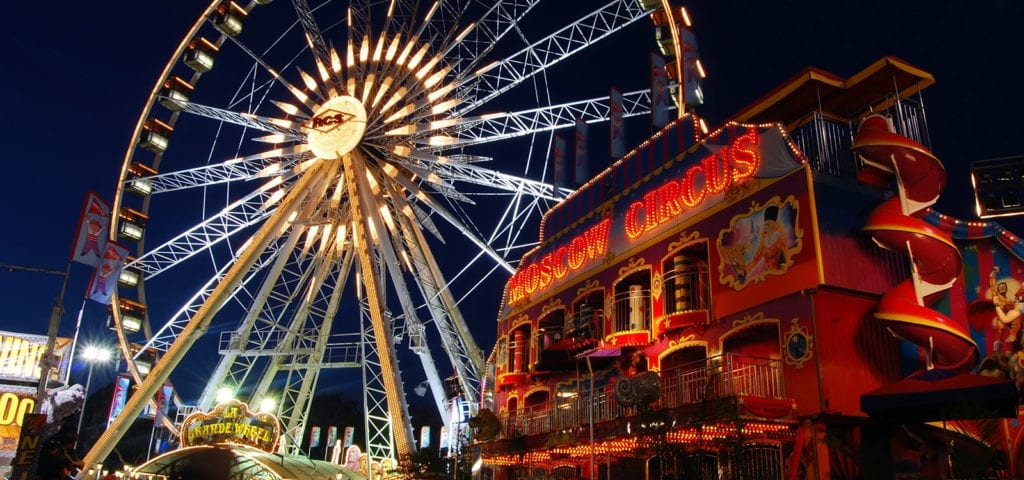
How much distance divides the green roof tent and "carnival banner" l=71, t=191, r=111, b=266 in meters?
9.77

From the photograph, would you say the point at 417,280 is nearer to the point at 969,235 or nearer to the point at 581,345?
the point at 581,345

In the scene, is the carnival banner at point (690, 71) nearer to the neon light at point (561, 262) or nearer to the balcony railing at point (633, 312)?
the neon light at point (561, 262)

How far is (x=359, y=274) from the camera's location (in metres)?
29.7

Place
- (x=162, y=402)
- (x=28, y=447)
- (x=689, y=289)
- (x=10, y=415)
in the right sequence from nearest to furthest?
(x=28, y=447) < (x=689, y=289) < (x=10, y=415) < (x=162, y=402)

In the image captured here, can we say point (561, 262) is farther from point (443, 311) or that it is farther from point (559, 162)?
point (443, 311)

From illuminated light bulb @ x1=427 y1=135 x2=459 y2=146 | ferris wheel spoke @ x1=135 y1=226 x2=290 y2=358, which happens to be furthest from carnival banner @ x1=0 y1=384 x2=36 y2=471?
illuminated light bulb @ x1=427 y1=135 x2=459 y2=146

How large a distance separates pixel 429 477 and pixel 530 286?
657 cm

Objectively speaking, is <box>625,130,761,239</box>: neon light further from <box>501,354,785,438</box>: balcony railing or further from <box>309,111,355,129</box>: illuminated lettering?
<box>309,111,355,129</box>: illuminated lettering

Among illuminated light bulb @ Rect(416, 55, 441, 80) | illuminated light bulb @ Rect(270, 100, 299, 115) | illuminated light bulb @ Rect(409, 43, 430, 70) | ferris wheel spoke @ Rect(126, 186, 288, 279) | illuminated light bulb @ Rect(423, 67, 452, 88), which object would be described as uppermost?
illuminated light bulb @ Rect(409, 43, 430, 70)

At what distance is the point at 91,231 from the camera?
2130cm

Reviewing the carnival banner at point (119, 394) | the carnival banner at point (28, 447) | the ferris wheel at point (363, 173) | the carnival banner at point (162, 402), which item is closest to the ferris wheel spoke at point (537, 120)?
the ferris wheel at point (363, 173)

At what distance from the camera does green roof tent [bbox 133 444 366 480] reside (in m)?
28.7

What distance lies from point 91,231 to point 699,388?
1657 cm

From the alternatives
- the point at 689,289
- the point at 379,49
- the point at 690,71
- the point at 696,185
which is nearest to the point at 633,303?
the point at 689,289
